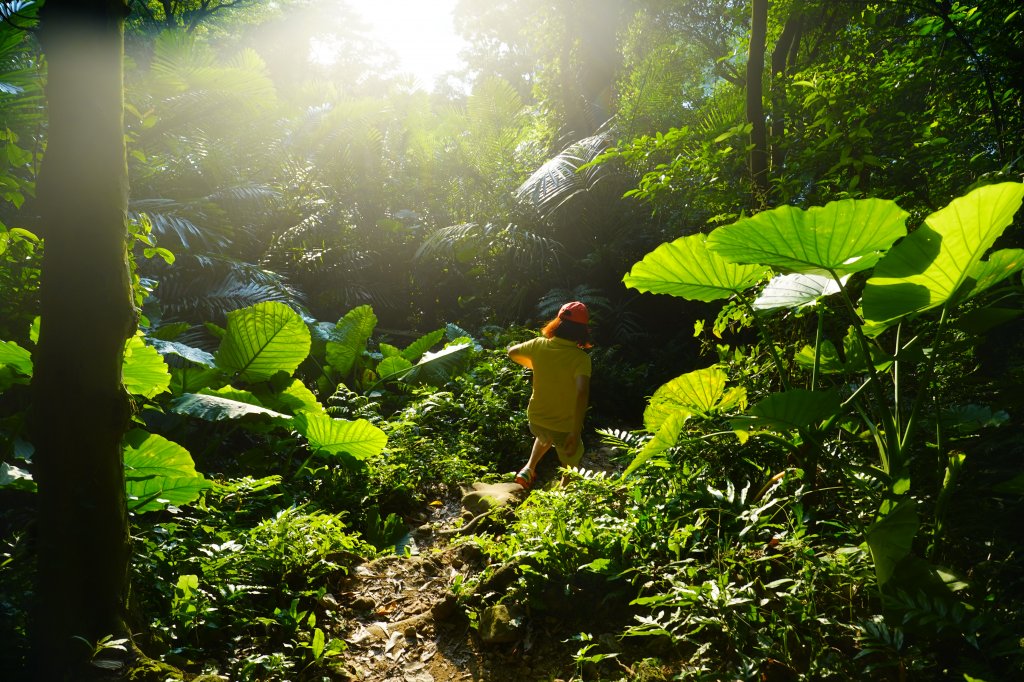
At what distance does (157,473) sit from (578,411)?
261 centimetres

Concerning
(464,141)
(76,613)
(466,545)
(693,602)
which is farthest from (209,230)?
(693,602)

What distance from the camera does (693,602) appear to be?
1922 mm

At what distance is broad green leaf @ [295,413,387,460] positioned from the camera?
4066 millimetres

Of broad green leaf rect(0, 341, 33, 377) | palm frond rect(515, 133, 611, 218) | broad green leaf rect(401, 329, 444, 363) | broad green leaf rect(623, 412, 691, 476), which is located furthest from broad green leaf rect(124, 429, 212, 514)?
palm frond rect(515, 133, 611, 218)

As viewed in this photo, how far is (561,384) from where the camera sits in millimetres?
4383

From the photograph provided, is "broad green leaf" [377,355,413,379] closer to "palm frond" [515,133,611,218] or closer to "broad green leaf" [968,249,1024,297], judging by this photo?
"palm frond" [515,133,611,218]

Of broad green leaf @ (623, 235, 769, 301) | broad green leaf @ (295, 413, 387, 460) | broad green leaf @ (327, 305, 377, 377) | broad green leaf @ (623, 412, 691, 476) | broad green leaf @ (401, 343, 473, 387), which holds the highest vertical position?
broad green leaf @ (327, 305, 377, 377)

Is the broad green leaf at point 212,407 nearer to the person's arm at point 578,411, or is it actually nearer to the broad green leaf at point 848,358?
the person's arm at point 578,411

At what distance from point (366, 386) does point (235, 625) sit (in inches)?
172

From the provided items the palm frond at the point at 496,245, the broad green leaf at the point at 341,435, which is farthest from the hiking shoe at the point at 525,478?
the palm frond at the point at 496,245

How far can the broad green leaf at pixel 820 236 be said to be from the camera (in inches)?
71.8

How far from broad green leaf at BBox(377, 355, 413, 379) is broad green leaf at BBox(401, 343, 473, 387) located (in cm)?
15

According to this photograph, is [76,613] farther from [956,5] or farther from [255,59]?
[255,59]

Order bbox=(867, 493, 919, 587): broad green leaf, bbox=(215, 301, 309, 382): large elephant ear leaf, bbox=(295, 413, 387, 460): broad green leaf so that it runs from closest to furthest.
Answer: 1. bbox=(867, 493, 919, 587): broad green leaf
2. bbox=(295, 413, 387, 460): broad green leaf
3. bbox=(215, 301, 309, 382): large elephant ear leaf
